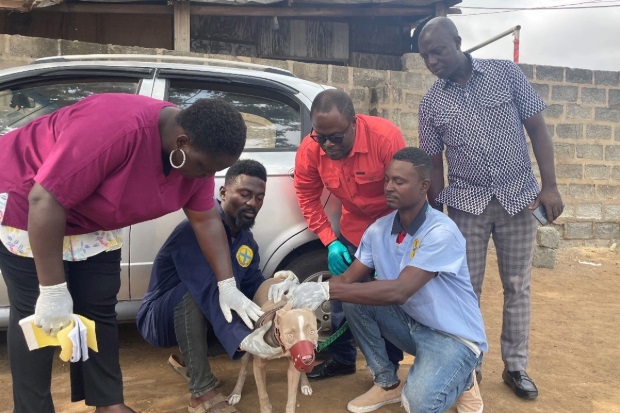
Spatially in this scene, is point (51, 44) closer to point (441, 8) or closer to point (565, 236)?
point (441, 8)

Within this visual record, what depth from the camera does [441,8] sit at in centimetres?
886

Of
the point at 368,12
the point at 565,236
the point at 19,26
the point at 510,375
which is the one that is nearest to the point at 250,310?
the point at 510,375

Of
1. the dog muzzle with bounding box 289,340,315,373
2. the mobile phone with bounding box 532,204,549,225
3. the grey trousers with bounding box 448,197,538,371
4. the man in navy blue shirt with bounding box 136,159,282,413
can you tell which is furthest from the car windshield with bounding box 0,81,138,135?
the mobile phone with bounding box 532,204,549,225

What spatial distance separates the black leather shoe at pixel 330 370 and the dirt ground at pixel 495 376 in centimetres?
4

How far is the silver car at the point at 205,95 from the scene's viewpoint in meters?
3.18

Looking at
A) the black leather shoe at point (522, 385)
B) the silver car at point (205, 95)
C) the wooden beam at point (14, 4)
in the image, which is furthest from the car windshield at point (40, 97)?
the wooden beam at point (14, 4)

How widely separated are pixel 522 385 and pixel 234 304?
1.73 m

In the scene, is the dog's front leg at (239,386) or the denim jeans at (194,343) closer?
the denim jeans at (194,343)

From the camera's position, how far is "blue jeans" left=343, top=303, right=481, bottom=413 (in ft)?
8.26

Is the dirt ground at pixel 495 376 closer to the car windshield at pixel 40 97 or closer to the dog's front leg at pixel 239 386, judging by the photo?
the dog's front leg at pixel 239 386

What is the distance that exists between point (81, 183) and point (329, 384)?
1.94 meters

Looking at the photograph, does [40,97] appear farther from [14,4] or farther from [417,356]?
[14,4]

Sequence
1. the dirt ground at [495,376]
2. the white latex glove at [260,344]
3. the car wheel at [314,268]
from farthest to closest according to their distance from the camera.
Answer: the car wheel at [314,268]
the dirt ground at [495,376]
the white latex glove at [260,344]

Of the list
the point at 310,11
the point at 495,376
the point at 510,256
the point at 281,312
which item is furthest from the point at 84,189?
the point at 310,11
